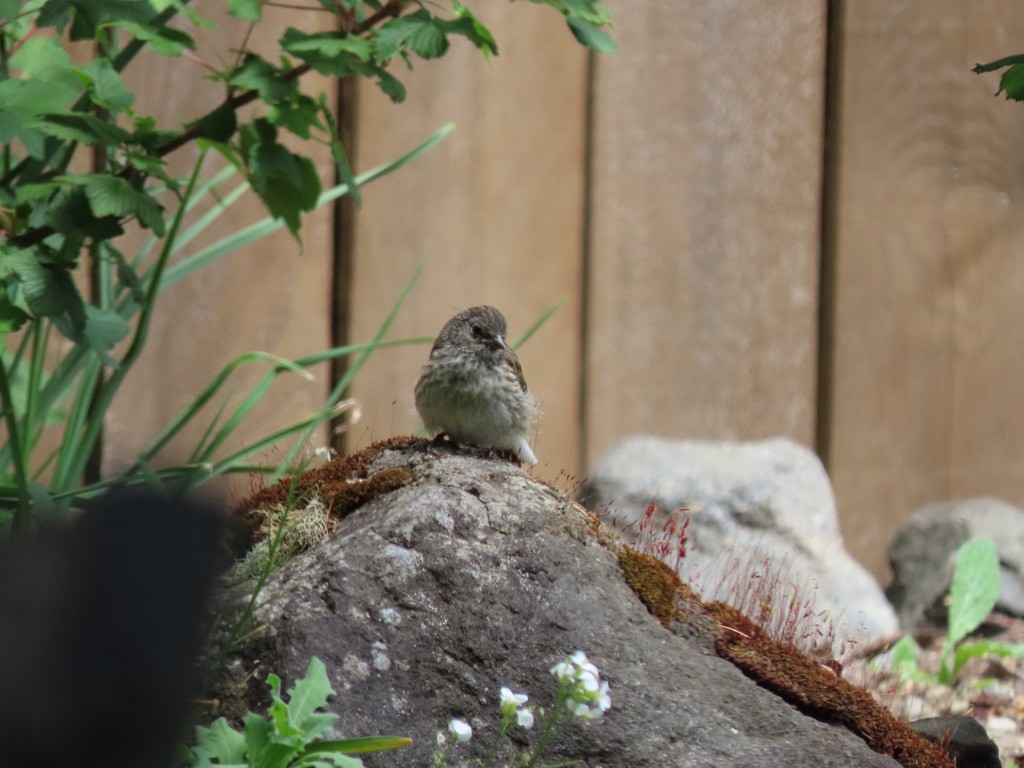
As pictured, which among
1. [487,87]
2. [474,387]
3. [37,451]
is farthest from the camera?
[487,87]

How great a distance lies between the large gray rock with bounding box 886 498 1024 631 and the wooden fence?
126 millimetres

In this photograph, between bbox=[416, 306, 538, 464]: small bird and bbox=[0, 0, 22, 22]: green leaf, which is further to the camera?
bbox=[416, 306, 538, 464]: small bird

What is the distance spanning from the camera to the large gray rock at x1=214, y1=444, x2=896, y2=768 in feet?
9.20

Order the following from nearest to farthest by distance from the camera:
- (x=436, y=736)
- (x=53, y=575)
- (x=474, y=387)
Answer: (x=53, y=575) < (x=436, y=736) < (x=474, y=387)

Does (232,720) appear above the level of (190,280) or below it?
below

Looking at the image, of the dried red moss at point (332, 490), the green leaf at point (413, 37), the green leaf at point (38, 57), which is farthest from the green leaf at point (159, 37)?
the dried red moss at point (332, 490)

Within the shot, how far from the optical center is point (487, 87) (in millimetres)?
5090

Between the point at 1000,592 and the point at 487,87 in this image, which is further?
the point at 1000,592

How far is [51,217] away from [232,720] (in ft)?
3.76

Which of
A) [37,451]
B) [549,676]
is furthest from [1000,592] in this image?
[37,451]

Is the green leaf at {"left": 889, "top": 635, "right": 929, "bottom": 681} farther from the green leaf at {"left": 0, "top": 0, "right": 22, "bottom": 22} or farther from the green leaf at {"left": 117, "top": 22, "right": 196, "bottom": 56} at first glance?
the green leaf at {"left": 0, "top": 0, "right": 22, "bottom": 22}

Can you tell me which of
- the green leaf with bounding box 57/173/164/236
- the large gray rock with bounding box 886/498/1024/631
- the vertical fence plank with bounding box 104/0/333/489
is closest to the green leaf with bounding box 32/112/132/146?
the green leaf with bounding box 57/173/164/236

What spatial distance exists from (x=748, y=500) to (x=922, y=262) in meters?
1.17

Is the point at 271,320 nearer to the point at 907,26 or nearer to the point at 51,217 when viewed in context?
the point at 51,217
